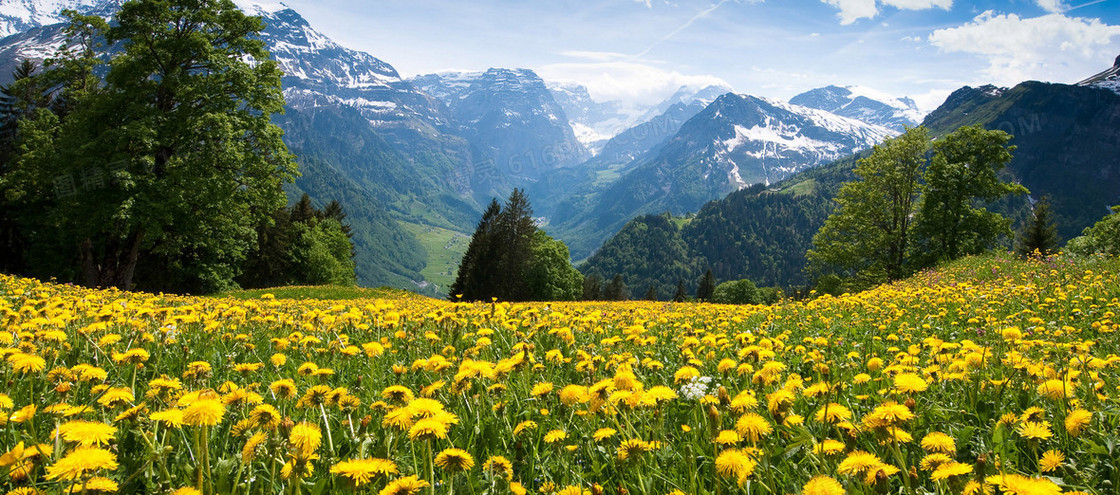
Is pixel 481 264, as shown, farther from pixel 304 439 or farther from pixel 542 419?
pixel 304 439

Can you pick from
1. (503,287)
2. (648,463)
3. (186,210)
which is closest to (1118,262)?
(648,463)

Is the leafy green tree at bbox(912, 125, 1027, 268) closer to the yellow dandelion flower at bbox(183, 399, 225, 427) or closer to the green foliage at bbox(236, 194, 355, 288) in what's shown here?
the yellow dandelion flower at bbox(183, 399, 225, 427)

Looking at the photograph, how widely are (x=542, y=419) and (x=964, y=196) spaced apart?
37.6 m

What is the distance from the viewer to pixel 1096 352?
14.2ft

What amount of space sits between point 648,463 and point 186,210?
24881 mm

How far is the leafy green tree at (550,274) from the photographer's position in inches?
2375

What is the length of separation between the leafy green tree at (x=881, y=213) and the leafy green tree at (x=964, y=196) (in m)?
1.20

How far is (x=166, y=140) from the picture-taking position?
21.5m

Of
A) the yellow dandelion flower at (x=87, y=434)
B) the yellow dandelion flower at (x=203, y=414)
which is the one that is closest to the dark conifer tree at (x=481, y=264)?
the yellow dandelion flower at (x=87, y=434)

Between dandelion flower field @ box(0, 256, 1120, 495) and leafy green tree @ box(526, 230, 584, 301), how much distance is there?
5315cm

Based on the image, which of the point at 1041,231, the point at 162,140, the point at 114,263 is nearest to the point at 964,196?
the point at 1041,231

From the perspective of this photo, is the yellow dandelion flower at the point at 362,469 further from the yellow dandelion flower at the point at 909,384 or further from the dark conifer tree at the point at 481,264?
the dark conifer tree at the point at 481,264

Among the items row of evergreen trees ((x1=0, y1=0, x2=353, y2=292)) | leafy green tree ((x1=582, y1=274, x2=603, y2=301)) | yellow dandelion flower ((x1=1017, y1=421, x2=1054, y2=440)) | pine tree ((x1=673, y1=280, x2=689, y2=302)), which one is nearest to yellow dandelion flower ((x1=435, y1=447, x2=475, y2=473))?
yellow dandelion flower ((x1=1017, y1=421, x2=1054, y2=440))

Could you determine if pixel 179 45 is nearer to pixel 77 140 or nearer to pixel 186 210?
pixel 77 140
